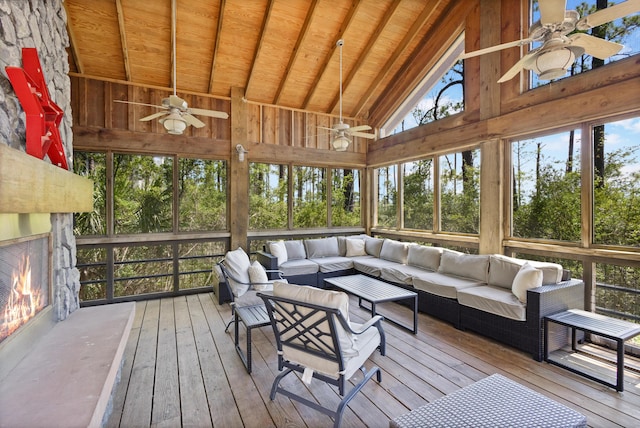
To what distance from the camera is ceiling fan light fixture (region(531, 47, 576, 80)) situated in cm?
236

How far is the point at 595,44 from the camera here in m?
2.35

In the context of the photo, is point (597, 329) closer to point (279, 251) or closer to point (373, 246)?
point (373, 246)

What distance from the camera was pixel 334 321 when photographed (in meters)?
→ 2.19

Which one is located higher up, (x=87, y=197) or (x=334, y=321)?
(x=87, y=197)

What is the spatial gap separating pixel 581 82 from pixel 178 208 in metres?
6.42

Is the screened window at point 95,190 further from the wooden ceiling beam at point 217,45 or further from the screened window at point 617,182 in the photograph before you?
the screened window at point 617,182

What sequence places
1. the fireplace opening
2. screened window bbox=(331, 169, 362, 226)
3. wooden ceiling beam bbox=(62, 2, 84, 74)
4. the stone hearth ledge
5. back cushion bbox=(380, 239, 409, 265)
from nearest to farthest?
the stone hearth ledge, the fireplace opening, wooden ceiling beam bbox=(62, 2, 84, 74), back cushion bbox=(380, 239, 409, 265), screened window bbox=(331, 169, 362, 226)

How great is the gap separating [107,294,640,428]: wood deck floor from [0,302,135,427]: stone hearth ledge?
0.56 m

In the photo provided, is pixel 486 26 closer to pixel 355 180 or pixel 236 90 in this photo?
pixel 355 180

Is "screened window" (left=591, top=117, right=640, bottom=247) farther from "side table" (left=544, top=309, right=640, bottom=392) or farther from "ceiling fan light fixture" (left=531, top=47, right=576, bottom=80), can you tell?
"ceiling fan light fixture" (left=531, top=47, right=576, bottom=80)

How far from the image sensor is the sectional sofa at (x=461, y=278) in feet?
10.9

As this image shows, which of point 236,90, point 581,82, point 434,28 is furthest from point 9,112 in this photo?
point 434,28

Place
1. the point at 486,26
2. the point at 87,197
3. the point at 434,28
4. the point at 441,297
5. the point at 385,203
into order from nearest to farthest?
the point at 87,197, the point at 441,297, the point at 486,26, the point at 434,28, the point at 385,203

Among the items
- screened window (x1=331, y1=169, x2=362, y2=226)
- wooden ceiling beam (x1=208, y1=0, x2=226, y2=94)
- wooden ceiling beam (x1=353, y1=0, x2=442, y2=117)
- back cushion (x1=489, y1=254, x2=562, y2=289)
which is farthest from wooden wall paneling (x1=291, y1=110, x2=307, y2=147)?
back cushion (x1=489, y1=254, x2=562, y2=289)
